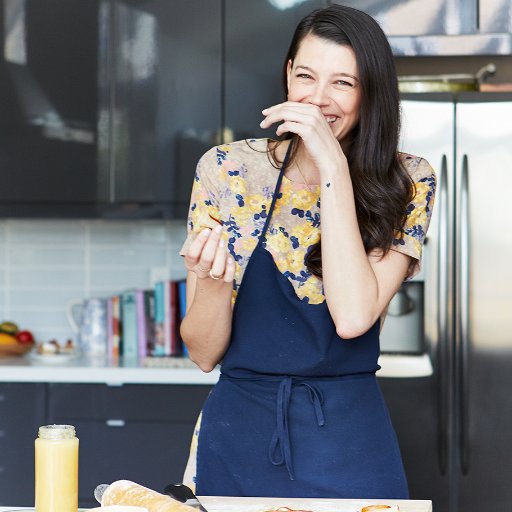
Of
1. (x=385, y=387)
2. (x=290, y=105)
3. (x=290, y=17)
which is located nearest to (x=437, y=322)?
(x=385, y=387)

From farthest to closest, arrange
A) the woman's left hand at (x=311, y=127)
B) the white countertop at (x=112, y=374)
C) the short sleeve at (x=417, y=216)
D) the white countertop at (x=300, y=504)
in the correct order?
the white countertop at (x=112, y=374)
the short sleeve at (x=417, y=216)
the woman's left hand at (x=311, y=127)
the white countertop at (x=300, y=504)

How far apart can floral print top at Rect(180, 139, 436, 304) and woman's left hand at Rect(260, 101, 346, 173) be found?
153 millimetres

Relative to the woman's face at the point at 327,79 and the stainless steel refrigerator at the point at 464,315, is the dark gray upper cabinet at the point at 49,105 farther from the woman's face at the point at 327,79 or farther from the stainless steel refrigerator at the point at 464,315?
the woman's face at the point at 327,79

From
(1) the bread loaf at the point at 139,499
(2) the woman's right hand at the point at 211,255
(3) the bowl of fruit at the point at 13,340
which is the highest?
(2) the woman's right hand at the point at 211,255

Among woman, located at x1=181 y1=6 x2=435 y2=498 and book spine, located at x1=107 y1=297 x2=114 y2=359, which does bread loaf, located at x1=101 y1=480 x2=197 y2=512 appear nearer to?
woman, located at x1=181 y1=6 x2=435 y2=498

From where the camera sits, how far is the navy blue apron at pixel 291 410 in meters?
1.58

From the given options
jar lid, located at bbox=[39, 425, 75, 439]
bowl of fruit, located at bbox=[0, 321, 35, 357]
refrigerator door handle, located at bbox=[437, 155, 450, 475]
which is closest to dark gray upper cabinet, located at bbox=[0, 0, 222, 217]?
bowl of fruit, located at bbox=[0, 321, 35, 357]

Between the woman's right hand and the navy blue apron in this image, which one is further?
the navy blue apron

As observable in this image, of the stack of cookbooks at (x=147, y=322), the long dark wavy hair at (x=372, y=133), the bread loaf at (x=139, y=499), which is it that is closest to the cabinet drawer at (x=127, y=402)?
the stack of cookbooks at (x=147, y=322)

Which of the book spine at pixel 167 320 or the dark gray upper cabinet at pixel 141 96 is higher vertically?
the dark gray upper cabinet at pixel 141 96

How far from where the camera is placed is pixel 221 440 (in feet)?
5.42

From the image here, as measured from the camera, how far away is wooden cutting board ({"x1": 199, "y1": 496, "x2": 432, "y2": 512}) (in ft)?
4.42

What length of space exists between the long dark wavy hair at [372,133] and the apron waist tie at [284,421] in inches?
8.1

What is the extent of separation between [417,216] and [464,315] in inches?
49.1
